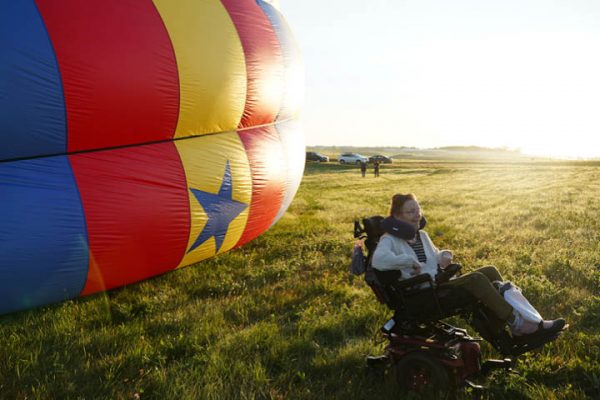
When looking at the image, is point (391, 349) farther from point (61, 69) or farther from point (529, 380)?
point (61, 69)

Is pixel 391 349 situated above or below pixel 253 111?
below

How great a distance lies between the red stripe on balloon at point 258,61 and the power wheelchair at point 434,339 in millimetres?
3900

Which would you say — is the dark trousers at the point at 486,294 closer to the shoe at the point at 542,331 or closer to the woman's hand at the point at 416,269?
the shoe at the point at 542,331

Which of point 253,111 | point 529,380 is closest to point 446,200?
point 253,111

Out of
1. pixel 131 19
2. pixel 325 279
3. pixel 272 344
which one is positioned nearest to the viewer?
pixel 272 344

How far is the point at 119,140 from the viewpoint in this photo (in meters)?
5.52

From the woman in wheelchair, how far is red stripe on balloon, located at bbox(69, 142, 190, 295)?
2.86 m

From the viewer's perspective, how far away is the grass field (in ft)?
12.2

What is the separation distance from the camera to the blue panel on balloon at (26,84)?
15.4 feet

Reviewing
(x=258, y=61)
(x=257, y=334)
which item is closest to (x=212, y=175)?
(x=258, y=61)

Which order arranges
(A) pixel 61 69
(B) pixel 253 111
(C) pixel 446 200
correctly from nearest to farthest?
1. (A) pixel 61 69
2. (B) pixel 253 111
3. (C) pixel 446 200

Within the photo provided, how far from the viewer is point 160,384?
3.73 metres

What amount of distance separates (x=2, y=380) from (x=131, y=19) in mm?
3945

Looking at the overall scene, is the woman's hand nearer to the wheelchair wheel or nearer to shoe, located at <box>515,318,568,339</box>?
the wheelchair wheel
